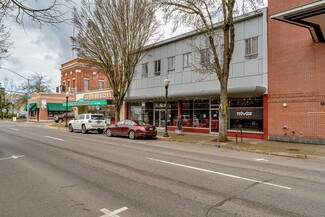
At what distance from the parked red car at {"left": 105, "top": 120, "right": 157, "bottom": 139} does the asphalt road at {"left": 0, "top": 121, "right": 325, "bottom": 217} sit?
8344mm

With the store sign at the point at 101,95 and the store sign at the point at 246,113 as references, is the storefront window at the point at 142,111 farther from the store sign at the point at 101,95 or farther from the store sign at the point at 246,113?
the store sign at the point at 246,113

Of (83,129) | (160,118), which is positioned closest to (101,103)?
(83,129)

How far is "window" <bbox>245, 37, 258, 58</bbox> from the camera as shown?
56.3 ft

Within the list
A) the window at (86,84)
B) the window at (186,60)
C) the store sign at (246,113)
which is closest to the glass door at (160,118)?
the window at (186,60)

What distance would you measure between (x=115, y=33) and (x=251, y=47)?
36.5ft

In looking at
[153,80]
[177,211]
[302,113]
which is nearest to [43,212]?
[177,211]

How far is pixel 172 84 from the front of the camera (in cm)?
2253

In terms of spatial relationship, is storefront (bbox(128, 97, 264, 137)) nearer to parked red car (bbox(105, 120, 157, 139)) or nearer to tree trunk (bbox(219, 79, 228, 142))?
tree trunk (bbox(219, 79, 228, 142))

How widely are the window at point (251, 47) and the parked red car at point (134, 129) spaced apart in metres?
8.71

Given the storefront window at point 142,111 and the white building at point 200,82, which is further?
the storefront window at point 142,111

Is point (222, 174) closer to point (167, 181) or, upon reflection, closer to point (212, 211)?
point (167, 181)

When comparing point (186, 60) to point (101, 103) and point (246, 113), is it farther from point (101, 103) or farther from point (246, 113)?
point (101, 103)

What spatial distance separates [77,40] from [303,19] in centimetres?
1672

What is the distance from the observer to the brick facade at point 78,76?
4618 cm
